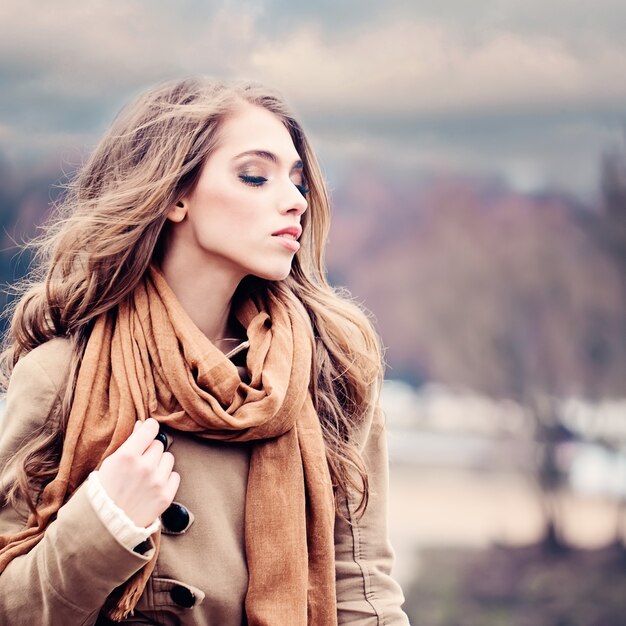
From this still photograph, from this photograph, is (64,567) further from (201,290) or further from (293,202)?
(293,202)

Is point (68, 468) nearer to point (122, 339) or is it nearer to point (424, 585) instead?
point (122, 339)

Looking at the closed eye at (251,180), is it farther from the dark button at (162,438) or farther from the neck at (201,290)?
the dark button at (162,438)

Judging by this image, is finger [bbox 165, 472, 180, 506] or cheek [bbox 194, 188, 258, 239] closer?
finger [bbox 165, 472, 180, 506]

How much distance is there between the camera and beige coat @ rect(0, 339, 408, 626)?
1519 millimetres

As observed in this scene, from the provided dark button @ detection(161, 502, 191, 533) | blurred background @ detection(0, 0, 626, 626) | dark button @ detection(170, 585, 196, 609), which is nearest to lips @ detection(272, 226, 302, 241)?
dark button @ detection(161, 502, 191, 533)

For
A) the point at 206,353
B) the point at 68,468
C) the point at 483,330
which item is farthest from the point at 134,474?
the point at 483,330

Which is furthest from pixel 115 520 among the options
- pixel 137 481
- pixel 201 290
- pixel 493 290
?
pixel 493 290

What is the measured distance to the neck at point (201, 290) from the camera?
1.81m

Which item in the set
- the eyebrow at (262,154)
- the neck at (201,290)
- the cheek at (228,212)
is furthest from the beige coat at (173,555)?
the eyebrow at (262,154)

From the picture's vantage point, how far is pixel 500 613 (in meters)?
7.17

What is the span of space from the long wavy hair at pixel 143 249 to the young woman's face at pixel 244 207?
0.03 m

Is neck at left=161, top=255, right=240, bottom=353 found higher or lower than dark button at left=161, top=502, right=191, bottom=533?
higher

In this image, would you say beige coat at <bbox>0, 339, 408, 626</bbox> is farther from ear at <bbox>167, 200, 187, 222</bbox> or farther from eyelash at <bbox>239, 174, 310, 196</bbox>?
eyelash at <bbox>239, 174, 310, 196</bbox>

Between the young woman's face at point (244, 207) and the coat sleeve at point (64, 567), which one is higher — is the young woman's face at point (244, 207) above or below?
above
